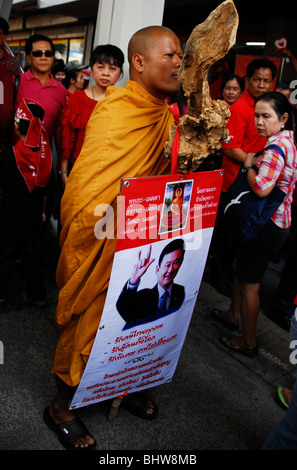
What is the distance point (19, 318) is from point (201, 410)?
1.48 m

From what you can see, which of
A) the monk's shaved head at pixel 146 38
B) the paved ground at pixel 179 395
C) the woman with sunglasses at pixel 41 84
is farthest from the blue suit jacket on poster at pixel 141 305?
the woman with sunglasses at pixel 41 84

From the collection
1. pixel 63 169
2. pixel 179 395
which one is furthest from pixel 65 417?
pixel 63 169

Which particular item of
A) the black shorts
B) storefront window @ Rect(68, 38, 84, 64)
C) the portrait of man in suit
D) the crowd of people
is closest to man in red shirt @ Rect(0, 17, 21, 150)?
the crowd of people

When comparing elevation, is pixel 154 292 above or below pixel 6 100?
below

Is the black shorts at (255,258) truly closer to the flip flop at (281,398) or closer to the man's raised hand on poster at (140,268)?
the flip flop at (281,398)

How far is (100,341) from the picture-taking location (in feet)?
5.82

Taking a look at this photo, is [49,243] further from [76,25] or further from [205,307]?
[76,25]

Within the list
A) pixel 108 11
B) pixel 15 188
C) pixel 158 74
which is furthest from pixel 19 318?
pixel 108 11

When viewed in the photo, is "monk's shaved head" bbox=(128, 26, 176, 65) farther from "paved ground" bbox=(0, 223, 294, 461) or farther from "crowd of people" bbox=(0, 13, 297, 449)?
"paved ground" bbox=(0, 223, 294, 461)

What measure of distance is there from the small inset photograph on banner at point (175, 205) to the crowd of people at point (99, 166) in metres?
0.21

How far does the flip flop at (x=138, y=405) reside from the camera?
2.24 m

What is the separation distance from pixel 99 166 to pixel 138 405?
4.47 feet

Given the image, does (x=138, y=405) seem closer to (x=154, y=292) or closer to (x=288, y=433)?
(x=154, y=292)

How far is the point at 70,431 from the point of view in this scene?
2.02 meters
